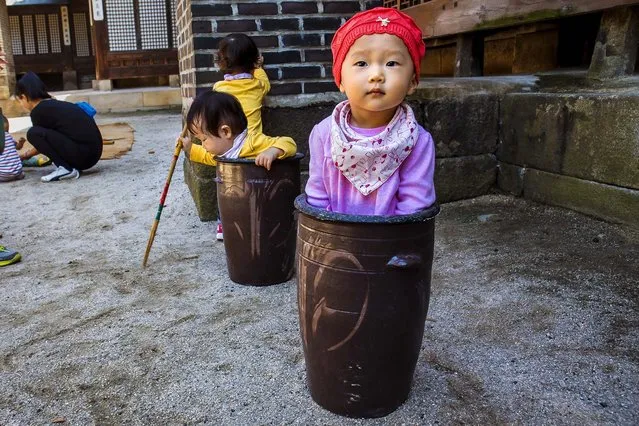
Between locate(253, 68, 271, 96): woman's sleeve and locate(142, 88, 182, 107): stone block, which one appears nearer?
locate(253, 68, 271, 96): woman's sleeve

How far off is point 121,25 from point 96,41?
70cm

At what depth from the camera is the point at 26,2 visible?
16.2m

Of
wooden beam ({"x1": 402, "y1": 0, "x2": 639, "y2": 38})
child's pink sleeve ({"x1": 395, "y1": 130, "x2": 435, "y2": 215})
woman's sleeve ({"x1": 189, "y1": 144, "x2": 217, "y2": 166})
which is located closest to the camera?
child's pink sleeve ({"x1": 395, "y1": 130, "x2": 435, "y2": 215})

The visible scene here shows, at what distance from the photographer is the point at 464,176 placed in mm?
4020

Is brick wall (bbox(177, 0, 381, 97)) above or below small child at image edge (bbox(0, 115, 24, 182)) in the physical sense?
above

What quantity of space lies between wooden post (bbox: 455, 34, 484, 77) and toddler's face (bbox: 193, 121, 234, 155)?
10.2ft

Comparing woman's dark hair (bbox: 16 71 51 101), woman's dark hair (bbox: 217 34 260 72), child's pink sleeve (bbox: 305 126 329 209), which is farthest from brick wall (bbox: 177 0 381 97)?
woman's dark hair (bbox: 16 71 51 101)

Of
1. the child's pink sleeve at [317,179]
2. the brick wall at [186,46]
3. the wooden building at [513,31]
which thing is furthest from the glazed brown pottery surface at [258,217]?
the wooden building at [513,31]

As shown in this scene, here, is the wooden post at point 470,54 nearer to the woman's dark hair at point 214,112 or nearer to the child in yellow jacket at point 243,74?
the child in yellow jacket at point 243,74

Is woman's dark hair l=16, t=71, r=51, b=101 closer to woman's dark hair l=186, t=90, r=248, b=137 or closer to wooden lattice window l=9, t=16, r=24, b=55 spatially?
woman's dark hair l=186, t=90, r=248, b=137

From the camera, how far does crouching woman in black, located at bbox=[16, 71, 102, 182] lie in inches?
213

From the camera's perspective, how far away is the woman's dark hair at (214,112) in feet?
9.05

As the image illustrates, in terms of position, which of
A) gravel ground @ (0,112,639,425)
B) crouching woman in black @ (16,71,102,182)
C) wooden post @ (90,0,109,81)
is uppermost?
wooden post @ (90,0,109,81)

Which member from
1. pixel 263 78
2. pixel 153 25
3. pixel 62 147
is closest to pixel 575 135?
pixel 263 78
